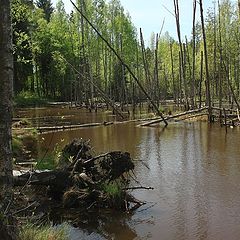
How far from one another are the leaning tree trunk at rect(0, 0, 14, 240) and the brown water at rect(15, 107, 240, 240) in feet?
7.56

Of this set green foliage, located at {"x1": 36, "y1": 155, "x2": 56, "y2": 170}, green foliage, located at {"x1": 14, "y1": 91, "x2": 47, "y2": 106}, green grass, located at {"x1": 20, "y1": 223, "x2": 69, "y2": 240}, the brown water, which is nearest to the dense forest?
green foliage, located at {"x1": 14, "y1": 91, "x2": 47, "y2": 106}

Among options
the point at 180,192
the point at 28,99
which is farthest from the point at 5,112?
the point at 28,99

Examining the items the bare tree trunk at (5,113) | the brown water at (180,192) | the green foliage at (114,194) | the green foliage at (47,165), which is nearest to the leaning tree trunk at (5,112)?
the bare tree trunk at (5,113)

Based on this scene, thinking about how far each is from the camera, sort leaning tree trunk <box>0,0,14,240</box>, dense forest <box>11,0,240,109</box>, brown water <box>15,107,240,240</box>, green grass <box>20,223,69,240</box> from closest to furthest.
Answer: leaning tree trunk <box>0,0,14,240</box>, green grass <box>20,223,69,240</box>, brown water <box>15,107,240,240</box>, dense forest <box>11,0,240,109</box>

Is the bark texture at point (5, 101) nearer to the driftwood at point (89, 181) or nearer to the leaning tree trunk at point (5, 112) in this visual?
the leaning tree trunk at point (5, 112)

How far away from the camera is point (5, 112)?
204 inches

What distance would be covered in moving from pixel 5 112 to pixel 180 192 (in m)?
5.62

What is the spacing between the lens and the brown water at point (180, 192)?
7465 millimetres

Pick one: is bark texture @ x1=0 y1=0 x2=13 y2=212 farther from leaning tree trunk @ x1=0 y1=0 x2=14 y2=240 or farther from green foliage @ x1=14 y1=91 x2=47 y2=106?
A: green foliage @ x1=14 y1=91 x2=47 y2=106

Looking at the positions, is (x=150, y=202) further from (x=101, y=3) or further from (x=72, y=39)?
(x=72, y=39)

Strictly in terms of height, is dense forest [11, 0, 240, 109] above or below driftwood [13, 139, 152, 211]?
above

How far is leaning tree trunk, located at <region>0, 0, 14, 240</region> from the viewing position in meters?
5.05

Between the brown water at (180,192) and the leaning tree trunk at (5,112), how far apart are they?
2.30m

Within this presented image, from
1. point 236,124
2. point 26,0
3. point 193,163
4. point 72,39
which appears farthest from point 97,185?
point 72,39
